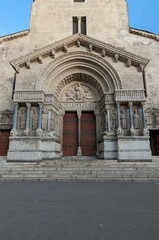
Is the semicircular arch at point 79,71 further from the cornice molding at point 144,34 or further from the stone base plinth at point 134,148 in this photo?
the cornice molding at point 144,34

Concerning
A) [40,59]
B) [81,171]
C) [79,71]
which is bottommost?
[81,171]

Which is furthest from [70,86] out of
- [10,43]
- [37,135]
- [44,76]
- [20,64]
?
[10,43]

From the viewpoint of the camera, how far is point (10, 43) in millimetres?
15062

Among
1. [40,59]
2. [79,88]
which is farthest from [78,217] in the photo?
[79,88]

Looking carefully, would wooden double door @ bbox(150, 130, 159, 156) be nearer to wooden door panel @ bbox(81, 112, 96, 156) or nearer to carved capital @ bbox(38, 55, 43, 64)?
wooden door panel @ bbox(81, 112, 96, 156)

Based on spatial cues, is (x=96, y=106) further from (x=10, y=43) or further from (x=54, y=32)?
(x=10, y=43)

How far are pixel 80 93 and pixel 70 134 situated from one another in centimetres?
323

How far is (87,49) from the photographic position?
11.9 m

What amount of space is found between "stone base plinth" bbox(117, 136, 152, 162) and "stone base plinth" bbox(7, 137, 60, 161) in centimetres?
400

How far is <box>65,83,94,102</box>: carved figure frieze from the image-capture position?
41.5 feet

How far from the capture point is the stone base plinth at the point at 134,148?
932cm

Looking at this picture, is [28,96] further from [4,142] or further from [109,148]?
[109,148]

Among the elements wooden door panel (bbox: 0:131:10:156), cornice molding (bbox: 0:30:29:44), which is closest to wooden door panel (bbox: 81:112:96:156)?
wooden door panel (bbox: 0:131:10:156)

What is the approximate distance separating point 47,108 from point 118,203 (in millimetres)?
8203
